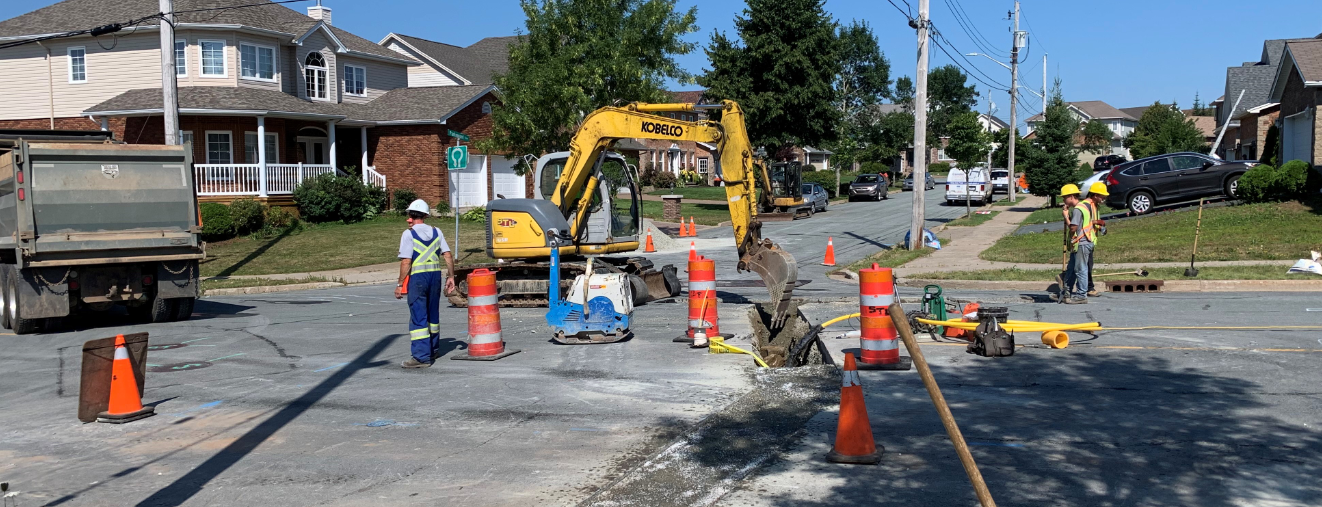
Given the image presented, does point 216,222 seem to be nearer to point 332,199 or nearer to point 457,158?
point 332,199

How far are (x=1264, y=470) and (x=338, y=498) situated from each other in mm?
5543

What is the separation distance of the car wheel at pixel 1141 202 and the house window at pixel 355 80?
2776 centimetres

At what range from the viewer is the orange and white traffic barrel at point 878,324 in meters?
9.20

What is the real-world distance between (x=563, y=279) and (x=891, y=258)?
8.87 meters

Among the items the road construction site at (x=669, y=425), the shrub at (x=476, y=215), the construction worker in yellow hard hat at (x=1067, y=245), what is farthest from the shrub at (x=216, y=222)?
the construction worker in yellow hard hat at (x=1067, y=245)

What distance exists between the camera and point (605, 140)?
15.4 meters

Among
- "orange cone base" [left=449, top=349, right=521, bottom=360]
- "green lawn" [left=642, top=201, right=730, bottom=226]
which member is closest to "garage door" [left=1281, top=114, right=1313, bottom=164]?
"green lawn" [left=642, top=201, right=730, bottom=226]

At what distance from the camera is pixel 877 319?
30.3 ft

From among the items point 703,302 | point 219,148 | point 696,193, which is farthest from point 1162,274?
point 696,193

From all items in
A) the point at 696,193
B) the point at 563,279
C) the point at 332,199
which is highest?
the point at 696,193

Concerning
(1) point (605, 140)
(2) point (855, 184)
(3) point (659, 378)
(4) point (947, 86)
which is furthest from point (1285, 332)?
(4) point (947, 86)

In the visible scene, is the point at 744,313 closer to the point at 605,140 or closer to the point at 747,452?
the point at 605,140

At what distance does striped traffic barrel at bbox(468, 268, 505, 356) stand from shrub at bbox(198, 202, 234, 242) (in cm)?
1976

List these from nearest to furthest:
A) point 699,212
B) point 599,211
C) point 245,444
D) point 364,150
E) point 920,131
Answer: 1. point 245,444
2. point 599,211
3. point 920,131
4. point 364,150
5. point 699,212
